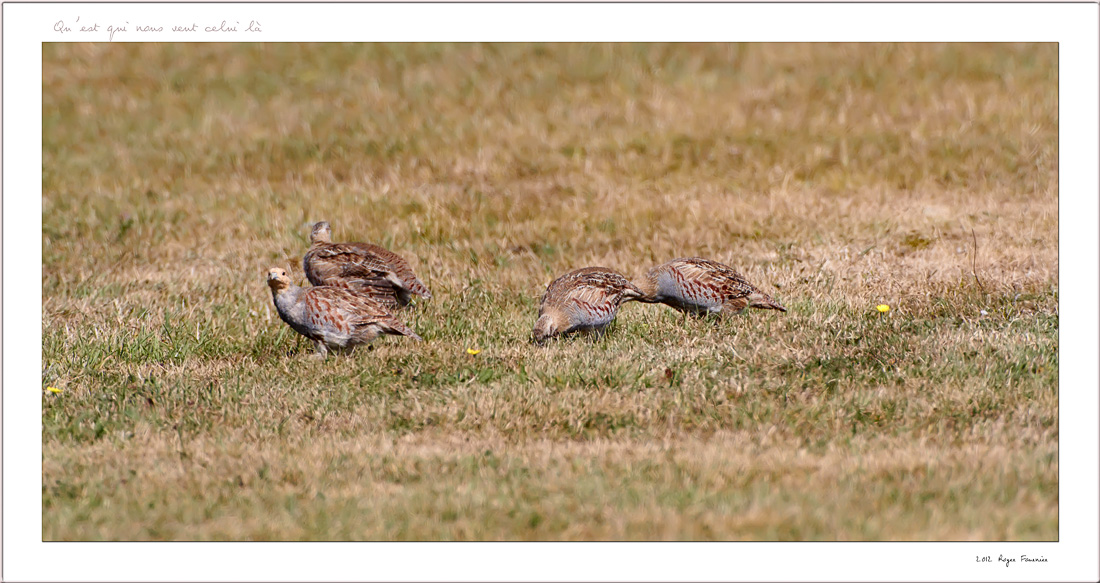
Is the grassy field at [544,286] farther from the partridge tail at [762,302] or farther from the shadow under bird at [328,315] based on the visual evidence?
the shadow under bird at [328,315]

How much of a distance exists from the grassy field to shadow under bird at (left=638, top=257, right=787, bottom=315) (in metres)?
0.19

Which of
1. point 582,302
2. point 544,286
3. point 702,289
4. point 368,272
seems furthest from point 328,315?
point 702,289

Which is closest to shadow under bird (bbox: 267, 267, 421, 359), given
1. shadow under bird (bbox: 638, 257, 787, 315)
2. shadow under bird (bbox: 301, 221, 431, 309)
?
shadow under bird (bbox: 301, 221, 431, 309)

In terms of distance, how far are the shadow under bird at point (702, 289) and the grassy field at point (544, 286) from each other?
0.61 feet

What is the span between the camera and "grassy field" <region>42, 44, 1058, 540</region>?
6.23m

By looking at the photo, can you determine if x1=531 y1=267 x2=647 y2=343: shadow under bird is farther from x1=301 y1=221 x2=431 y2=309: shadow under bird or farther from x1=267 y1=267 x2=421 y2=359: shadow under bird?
x1=301 y1=221 x2=431 y2=309: shadow under bird

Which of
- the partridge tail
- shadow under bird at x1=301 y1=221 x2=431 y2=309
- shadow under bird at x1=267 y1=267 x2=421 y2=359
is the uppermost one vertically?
shadow under bird at x1=301 y1=221 x2=431 y2=309

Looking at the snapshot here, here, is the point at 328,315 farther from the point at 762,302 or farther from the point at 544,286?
the point at 762,302

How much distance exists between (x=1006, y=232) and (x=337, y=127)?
9005 mm

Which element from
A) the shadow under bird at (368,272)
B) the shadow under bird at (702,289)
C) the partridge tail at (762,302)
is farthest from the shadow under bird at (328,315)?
the partridge tail at (762,302)

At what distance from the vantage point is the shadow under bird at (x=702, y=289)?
362 inches

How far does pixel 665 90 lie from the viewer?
53.6 feet

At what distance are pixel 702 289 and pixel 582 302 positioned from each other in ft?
3.52

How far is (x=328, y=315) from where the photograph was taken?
838cm
